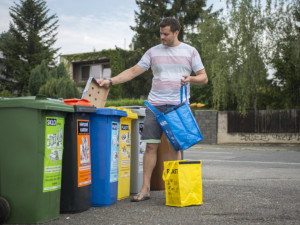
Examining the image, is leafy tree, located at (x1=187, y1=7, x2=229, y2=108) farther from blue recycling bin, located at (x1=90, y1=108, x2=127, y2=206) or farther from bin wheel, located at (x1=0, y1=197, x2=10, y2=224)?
bin wheel, located at (x1=0, y1=197, x2=10, y2=224)

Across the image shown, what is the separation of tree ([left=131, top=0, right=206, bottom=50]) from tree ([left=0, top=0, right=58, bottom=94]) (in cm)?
1193

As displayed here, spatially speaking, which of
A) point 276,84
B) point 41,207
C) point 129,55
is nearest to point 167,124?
point 41,207

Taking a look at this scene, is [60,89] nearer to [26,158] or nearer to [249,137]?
[249,137]

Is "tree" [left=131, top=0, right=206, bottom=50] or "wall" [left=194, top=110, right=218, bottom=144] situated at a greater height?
"tree" [left=131, top=0, right=206, bottom=50]

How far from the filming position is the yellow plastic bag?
452 cm

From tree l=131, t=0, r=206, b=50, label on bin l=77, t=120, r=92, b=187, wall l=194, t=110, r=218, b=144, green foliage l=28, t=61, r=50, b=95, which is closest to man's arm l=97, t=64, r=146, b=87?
label on bin l=77, t=120, r=92, b=187

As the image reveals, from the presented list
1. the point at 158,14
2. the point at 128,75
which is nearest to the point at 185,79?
the point at 128,75

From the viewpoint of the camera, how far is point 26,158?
3.70 meters

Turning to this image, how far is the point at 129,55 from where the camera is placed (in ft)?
110

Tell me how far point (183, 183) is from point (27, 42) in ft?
126

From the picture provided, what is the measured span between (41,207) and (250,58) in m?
22.0

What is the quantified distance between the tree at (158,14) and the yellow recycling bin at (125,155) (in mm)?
27127

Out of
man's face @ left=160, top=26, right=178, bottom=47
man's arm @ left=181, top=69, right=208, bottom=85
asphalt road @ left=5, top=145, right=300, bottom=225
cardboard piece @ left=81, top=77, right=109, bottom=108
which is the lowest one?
asphalt road @ left=5, top=145, right=300, bottom=225

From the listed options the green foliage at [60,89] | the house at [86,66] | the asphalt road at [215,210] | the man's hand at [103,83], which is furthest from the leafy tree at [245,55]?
the man's hand at [103,83]
